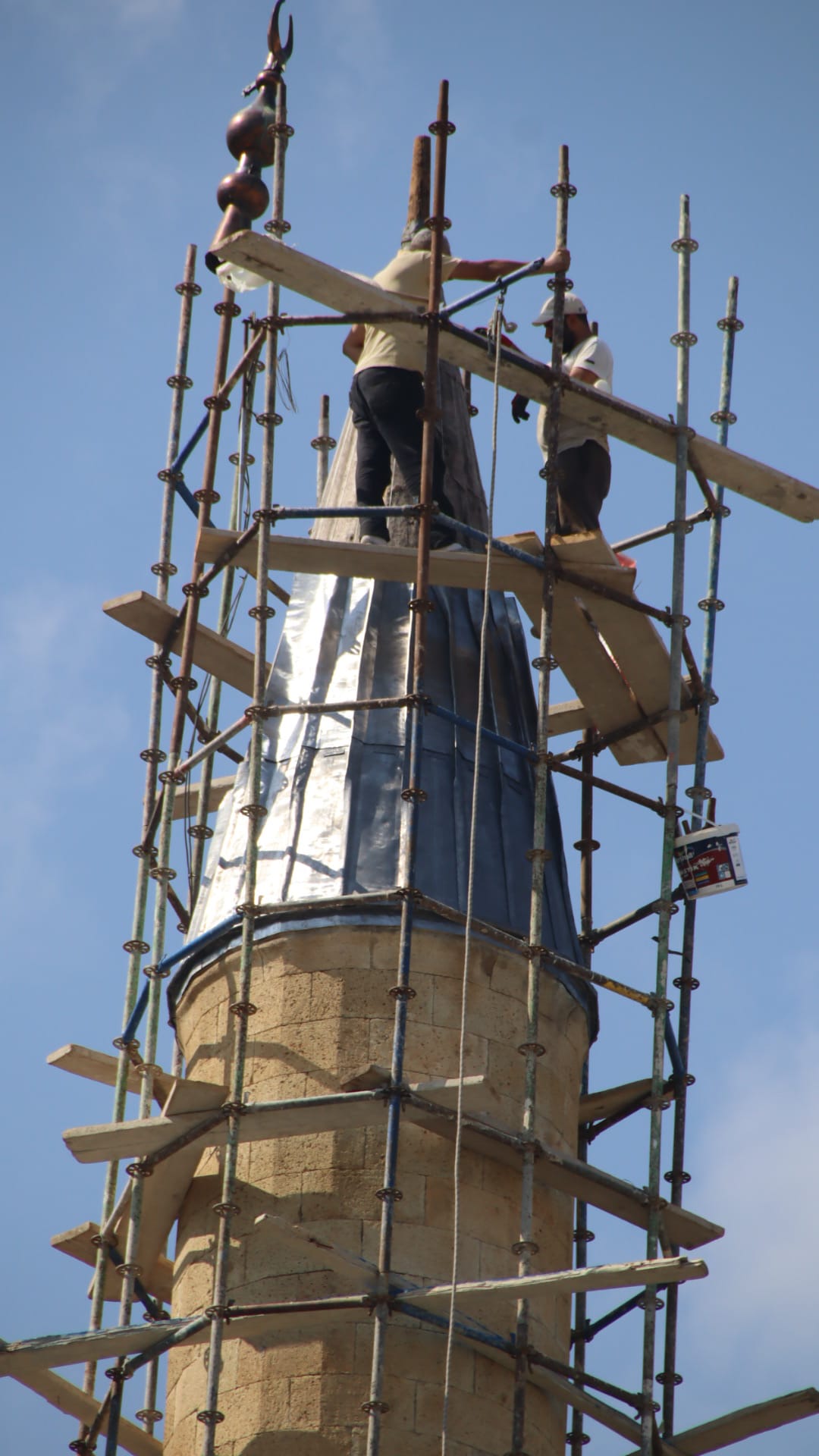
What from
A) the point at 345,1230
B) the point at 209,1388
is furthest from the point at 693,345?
the point at 209,1388

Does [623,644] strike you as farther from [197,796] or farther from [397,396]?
[197,796]

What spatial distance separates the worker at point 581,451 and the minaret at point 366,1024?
1224 mm

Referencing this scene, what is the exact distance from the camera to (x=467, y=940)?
19.9 metres

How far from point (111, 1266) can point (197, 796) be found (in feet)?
17.9

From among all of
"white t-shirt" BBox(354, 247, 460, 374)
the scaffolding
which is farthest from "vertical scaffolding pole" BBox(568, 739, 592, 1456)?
"white t-shirt" BBox(354, 247, 460, 374)

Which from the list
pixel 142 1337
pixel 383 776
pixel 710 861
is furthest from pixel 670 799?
pixel 142 1337

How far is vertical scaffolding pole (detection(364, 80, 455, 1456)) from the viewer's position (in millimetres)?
18750

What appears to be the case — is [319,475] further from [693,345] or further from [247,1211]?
[247,1211]

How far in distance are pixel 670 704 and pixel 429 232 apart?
4504 mm

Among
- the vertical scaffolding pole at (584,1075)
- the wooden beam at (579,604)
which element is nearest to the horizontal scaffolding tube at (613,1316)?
the vertical scaffolding pole at (584,1075)

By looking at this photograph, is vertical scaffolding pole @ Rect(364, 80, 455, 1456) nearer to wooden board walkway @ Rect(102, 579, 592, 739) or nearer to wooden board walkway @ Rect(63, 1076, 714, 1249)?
wooden board walkway @ Rect(63, 1076, 714, 1249)

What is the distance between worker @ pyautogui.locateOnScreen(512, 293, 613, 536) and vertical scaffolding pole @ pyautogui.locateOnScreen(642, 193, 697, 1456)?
671 millimetres

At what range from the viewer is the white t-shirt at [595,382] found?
2294 centimetres

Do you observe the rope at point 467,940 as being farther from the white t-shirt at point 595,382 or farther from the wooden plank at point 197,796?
the wooden plank at point 197,796
